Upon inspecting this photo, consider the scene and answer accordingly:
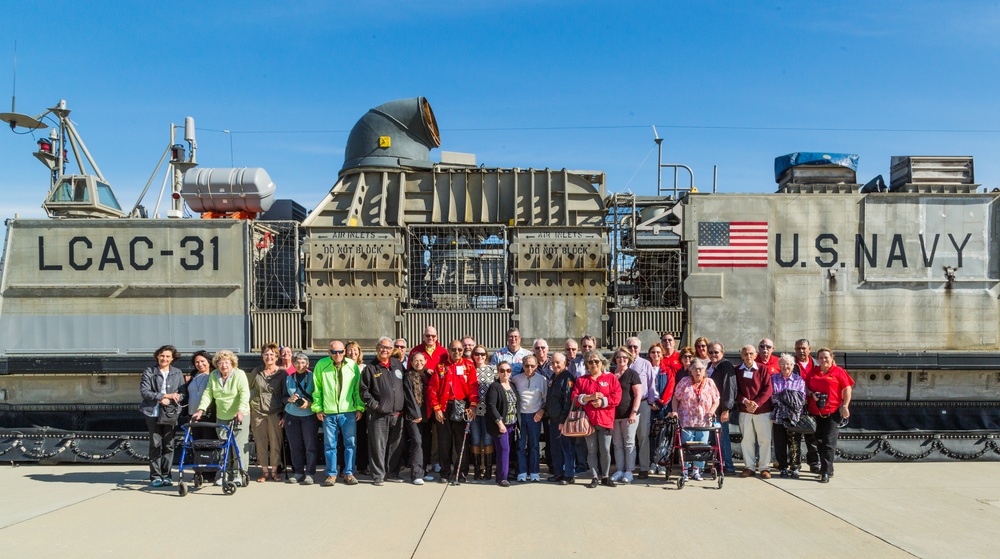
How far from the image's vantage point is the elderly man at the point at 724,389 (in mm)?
8453

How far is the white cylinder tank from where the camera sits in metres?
12.4

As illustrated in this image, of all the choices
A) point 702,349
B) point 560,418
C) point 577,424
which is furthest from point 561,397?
point 702,349

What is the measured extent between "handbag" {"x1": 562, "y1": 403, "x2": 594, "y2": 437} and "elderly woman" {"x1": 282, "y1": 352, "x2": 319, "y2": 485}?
2834 millimetres

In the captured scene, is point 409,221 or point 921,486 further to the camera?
point 409,221

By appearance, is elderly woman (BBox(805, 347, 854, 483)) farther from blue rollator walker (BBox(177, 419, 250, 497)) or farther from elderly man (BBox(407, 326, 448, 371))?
blue rollator walker (BBox(177, 419, 250, 497))

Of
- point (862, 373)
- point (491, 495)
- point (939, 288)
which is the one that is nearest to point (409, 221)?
point (491, 495)

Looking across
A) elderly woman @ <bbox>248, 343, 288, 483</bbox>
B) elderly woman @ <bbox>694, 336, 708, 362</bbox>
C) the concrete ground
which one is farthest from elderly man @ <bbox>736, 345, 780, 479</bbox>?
elderly woman @ <bbox>248, 343, 288, 483</bbox>

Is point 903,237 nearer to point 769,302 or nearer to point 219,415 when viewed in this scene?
point 769,302

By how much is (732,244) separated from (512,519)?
6.39m

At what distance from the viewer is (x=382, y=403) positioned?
321 inches

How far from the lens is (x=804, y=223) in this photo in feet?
37.2

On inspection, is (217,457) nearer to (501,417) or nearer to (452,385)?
(452,385)

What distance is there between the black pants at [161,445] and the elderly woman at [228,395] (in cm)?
45

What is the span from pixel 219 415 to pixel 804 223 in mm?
8693
